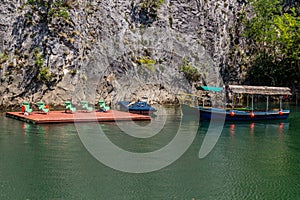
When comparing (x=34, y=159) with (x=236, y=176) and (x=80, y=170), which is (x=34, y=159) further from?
(x=236, y=176)

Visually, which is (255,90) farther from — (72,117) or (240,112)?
(72,117)

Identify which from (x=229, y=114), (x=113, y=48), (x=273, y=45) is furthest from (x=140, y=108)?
(x=273, y=45)

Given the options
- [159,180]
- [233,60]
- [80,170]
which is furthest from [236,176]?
[233,60]

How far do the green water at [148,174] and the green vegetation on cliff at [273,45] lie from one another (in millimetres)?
37916

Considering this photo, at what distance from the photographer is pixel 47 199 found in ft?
42.5

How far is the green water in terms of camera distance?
13859mm

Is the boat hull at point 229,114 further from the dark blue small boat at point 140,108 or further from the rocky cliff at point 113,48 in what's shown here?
the rocky cliff at point 113,48

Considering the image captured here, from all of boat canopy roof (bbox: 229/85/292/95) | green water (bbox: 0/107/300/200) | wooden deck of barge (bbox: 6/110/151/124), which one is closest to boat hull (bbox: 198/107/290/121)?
boat canopy roof (bbox: 229/85/292/95)

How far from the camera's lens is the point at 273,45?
2562 inches

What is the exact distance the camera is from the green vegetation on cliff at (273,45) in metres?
60.8

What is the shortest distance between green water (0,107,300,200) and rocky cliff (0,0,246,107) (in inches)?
705

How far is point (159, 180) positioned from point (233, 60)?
5014 cm

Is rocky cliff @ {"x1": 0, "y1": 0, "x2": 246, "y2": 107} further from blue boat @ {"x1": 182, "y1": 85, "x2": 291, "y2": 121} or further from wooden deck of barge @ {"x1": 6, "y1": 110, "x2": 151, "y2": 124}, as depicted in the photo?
blue boat @ {"x1": 182, "y1": 85, "x2": 291, "y2": 121}

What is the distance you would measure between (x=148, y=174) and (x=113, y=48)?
3522 centimetres
